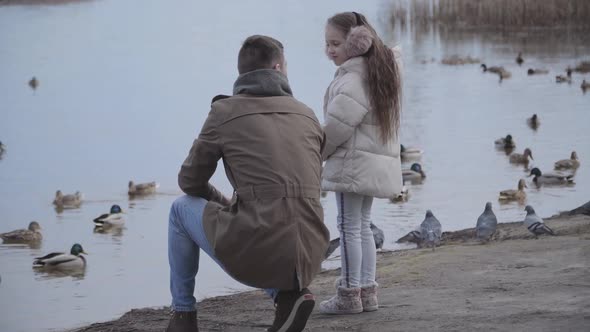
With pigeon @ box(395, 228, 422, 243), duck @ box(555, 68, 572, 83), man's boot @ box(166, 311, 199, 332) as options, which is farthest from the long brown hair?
duck @ box(555, 68, 572, 83)

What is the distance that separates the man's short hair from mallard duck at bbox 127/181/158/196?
9.22 meters

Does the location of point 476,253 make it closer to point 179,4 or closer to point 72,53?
point 72,53

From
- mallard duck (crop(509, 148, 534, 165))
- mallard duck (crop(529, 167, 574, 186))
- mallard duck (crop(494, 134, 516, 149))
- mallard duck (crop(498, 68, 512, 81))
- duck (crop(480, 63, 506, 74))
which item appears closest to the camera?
mallard duck (crop(529, 167, 574, 186))

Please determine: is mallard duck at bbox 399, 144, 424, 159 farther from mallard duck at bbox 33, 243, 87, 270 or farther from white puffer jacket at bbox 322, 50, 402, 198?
white puffer jacket at bbox 322, 50, 402, 198

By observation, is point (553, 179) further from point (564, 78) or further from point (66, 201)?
point (564, 78)

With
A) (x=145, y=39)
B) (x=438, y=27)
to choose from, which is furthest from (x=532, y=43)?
(x=145, y=39)

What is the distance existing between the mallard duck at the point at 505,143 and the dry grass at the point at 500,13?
14.4 meters

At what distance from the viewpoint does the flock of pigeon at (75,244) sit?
1059 cm

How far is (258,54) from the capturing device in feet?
16.6

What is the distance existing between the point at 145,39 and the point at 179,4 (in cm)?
1570

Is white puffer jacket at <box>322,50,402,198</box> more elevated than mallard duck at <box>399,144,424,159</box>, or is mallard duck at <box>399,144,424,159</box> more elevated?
white puffer jacket at <box>322,50,402,198</box>

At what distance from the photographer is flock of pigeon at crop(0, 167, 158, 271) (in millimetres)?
10586

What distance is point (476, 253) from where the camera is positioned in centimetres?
786

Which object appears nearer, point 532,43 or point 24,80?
point 24,80
